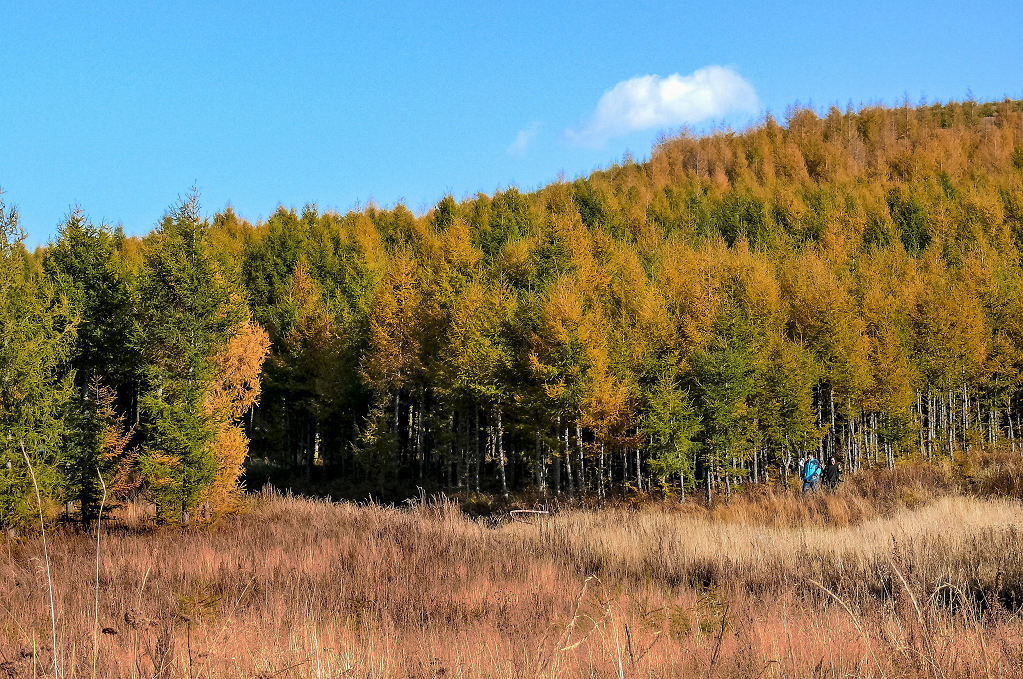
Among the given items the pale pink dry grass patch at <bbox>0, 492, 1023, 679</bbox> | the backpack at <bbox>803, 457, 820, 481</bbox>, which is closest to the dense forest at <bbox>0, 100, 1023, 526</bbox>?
the pale pink dry grass patch at <bbox>0, 492, 1023, 679</bbox>

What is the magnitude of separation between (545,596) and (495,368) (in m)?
17.5

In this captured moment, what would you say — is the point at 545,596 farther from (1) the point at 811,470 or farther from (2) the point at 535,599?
(1) the point at 811,470

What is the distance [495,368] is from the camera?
1021 inches

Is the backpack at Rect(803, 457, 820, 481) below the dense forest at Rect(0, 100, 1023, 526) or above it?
below

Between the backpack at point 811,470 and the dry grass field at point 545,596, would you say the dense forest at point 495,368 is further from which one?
the backpack at point 811,470

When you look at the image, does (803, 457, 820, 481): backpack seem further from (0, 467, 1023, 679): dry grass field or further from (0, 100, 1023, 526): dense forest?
(0, 100, 1023, 526): dense forest

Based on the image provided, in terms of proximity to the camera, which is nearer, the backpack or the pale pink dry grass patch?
the pale pink dry grass patch

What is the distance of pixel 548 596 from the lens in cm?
862

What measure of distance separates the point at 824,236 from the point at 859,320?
27122 millimetres

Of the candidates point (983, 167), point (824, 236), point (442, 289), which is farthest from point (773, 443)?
→ point (983, 167)

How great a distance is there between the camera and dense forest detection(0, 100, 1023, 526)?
18.5 m

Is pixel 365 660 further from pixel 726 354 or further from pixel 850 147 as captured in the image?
pixel 850 147

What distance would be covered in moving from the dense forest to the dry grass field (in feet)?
10.3

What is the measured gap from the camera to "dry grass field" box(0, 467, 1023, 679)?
14.1 feet
